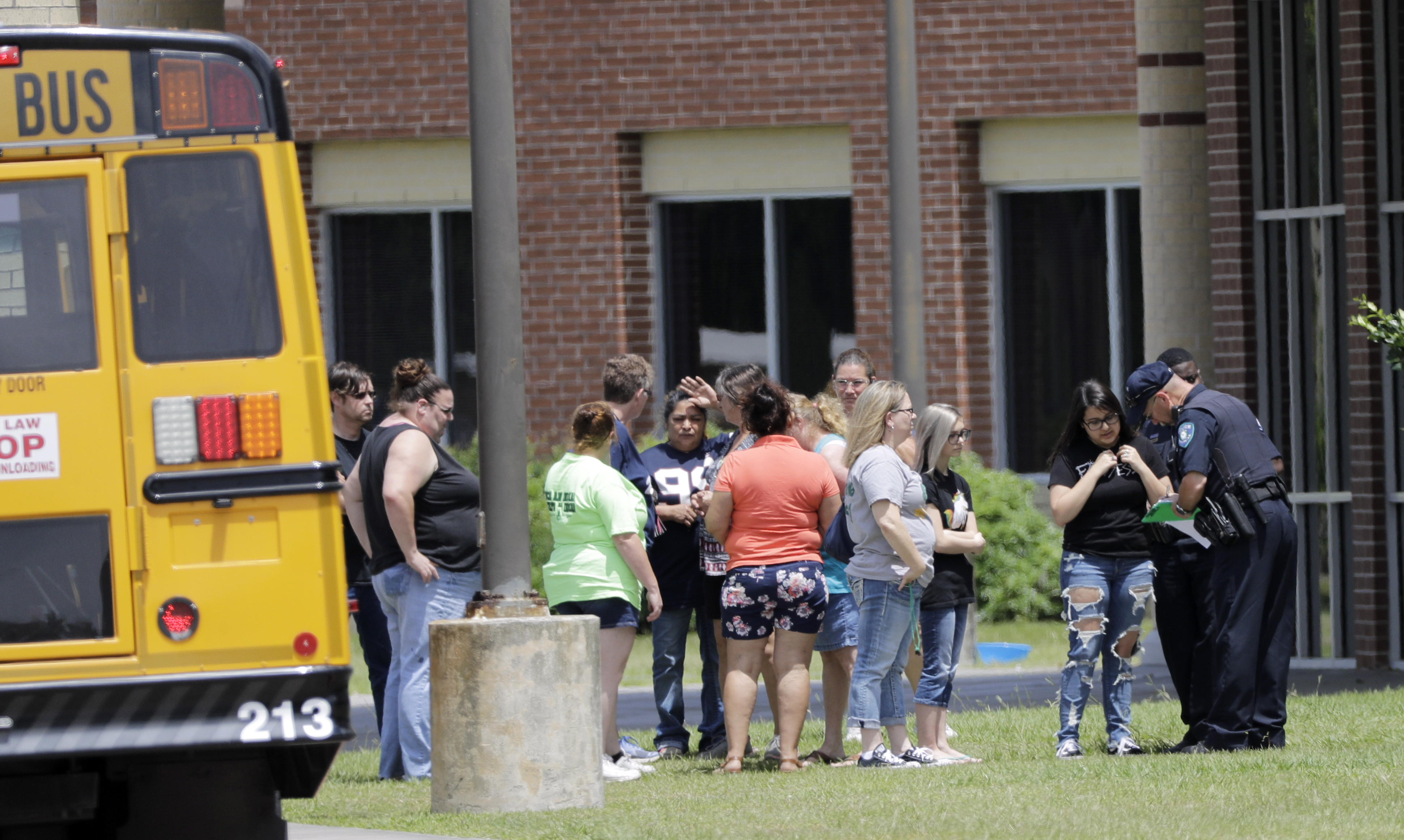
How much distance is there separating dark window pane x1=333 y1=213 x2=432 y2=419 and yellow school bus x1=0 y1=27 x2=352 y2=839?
1323cm

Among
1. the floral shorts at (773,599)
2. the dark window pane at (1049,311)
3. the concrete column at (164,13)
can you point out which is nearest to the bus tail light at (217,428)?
the floral shorts at (773,599)

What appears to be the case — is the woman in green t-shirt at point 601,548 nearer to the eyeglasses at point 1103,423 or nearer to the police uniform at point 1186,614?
the eyeglasses at point 1103,423

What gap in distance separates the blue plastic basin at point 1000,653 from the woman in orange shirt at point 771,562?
5362 millimetres

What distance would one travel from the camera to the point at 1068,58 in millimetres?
17359

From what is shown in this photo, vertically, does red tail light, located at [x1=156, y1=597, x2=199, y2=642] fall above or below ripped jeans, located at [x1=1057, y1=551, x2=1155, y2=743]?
above

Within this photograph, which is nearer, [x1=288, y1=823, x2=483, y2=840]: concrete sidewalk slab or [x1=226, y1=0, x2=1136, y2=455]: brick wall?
[x1=288, y1=823, x2=483, y2=840]: concrete sidewalk slab

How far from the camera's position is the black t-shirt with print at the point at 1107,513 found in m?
9.12

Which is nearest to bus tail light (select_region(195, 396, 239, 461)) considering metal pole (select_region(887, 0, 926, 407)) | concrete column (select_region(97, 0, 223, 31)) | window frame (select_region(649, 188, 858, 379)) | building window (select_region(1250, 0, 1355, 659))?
concrete column (select_region(97, 0, 223, 31))

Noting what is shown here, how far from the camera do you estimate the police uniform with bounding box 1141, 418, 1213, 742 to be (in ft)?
30.2

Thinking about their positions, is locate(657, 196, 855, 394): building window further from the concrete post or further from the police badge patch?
the concrete post

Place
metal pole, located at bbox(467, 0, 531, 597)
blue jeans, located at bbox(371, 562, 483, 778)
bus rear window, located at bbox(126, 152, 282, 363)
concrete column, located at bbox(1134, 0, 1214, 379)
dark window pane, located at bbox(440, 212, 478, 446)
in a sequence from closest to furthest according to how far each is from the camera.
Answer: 1. bus rear window, located at bbox(126, 152, 282, 363)
2. metal pole, located at bbox(467, 0, 531, 597)
3. blue jeans, located at bbox(371, 562, 483, 778)
4. concrete column, located at bbox(1134, 0, 1214, 379)
5. dark window pane, located at bbox(440, 212, 478, 446)

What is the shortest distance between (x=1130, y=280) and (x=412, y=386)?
9680mm

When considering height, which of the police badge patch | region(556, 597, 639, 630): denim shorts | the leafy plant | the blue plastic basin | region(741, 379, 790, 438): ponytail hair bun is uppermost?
the leafy plant

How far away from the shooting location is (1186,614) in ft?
30.8
